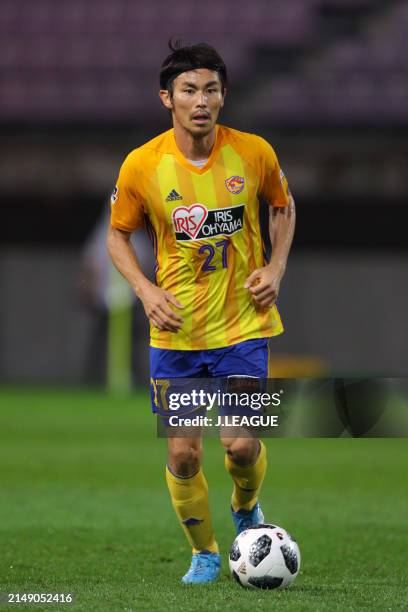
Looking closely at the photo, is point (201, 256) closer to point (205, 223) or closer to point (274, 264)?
point (205, 223)

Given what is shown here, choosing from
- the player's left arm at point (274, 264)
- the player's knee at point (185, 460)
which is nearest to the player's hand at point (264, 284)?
the player's left arm at point (274, 264)

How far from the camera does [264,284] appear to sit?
190 inches

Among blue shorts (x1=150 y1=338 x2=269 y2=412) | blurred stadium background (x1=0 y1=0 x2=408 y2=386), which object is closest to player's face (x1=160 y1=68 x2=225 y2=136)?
blue shorts (x1=150 y1=338 x2=269 y2=412)

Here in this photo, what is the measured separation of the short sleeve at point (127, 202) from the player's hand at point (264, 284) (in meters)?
0.50

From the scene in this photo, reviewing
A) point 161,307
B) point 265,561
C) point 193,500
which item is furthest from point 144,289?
point 265,561

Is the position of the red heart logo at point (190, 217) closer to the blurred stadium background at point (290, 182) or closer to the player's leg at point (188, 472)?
the player's leg at point (188, 472)

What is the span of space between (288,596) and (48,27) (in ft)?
53.1

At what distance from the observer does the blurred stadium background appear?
57.6 feet

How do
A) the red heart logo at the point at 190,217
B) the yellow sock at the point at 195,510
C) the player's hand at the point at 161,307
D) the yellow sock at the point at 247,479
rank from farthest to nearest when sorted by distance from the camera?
1. the yellow sock at the point at 247,479
2. the yellow sock at the point at 195,510
3. the red heart logo at the point at 190,217
4. the player's hand at the point at 161,307

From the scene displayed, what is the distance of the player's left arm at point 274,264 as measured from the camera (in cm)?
484

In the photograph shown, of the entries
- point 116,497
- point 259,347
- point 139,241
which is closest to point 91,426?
point 116,497

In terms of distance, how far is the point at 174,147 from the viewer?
4.95 m

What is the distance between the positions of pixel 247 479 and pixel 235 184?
3.94ft

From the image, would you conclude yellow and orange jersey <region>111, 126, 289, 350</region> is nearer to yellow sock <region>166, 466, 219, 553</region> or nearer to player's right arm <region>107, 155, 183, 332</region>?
player's right arm <region>107, 155, 183, 332</region>
